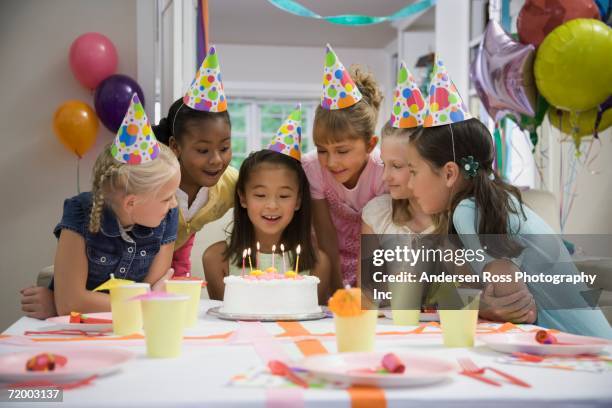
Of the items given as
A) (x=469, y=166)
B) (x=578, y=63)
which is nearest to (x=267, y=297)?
(x=469, y=166)

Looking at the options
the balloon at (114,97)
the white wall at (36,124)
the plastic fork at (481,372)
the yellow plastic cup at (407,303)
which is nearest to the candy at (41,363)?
the plastic fork at (481,372)

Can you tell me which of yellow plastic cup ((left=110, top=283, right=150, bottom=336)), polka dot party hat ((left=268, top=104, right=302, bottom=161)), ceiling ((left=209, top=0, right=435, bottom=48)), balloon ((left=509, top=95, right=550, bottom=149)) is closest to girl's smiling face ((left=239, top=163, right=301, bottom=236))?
polka dot party hat ((left=268, top=104, right=302, bottom=161))

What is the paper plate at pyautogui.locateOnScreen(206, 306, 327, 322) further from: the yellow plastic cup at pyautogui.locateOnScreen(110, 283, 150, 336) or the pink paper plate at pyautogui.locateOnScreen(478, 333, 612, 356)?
the pink paper plate at pyautogui.locateOnScreen(478, 333, 612, 356)

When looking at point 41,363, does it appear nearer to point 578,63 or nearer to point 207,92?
point 207,92

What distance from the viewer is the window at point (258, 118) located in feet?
31.1

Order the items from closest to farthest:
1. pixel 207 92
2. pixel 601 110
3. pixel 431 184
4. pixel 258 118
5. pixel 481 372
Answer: pixel 481 372 → pixel 431 184 → pixel 207 92 → pixel 601 110 → pixel 258 118

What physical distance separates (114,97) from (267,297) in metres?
2.07

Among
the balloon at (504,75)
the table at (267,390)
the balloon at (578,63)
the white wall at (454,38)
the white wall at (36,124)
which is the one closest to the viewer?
the table at (267,390)

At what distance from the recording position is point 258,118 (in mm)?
9500

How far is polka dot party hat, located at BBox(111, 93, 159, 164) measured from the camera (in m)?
1.95

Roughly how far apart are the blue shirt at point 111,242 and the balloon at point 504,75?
78.5 inches

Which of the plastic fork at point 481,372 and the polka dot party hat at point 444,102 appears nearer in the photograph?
the plastic fork at point 481,372

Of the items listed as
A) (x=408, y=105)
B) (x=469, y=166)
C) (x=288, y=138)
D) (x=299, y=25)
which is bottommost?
(x=469, y=166)

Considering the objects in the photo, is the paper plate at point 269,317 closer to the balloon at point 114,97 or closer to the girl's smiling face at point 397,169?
the girl's smiling face at point 397,169
